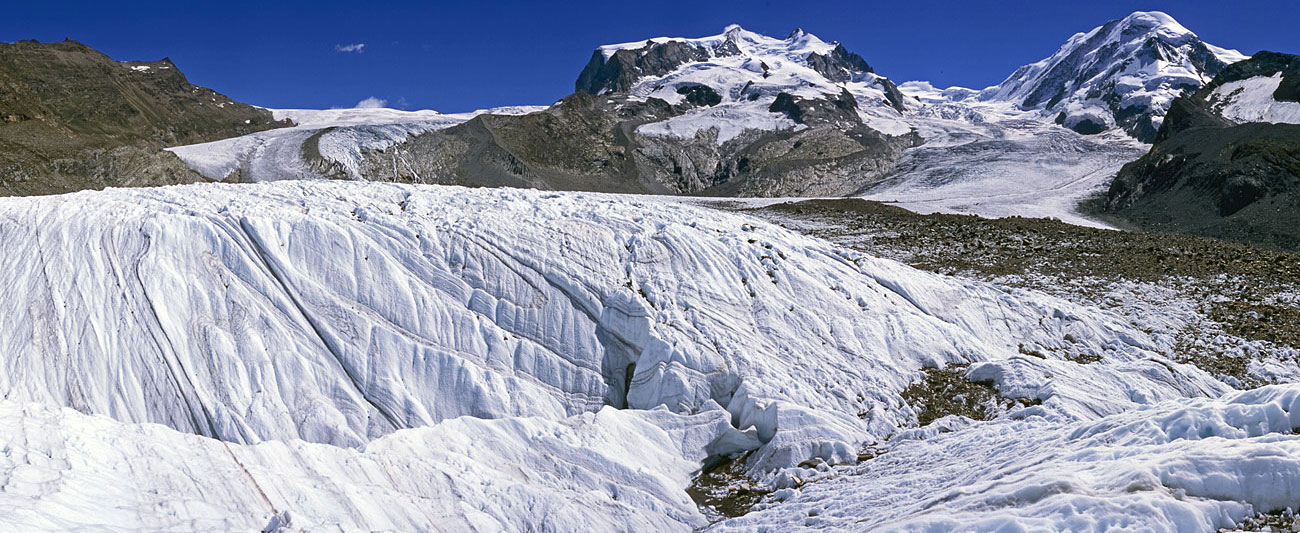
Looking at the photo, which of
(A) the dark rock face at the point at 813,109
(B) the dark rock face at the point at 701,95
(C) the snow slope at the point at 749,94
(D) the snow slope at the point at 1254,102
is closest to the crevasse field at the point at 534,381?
(D) the snow slope at the point at 1254,102

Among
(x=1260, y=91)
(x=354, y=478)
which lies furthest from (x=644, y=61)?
(x=354, y=478)

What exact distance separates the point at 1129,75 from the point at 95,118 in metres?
174

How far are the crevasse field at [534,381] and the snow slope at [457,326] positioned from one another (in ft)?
0.17

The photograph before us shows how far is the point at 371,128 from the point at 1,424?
76.6 metres

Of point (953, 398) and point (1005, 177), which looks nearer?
point (953, 398)

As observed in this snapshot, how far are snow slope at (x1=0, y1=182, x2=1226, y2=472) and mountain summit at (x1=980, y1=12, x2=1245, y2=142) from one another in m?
114

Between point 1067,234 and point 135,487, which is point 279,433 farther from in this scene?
point 1067,234

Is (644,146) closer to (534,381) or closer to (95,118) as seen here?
(95,118)

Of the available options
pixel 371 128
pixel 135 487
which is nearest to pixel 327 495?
pixel 135 487

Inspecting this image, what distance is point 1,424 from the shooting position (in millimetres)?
8562

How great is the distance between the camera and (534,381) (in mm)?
12812

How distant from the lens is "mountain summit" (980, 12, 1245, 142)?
129 meters

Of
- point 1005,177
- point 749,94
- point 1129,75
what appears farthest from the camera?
point 1129,75

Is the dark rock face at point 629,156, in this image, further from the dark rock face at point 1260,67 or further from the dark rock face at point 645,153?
the dark rock face at point 1260,67
